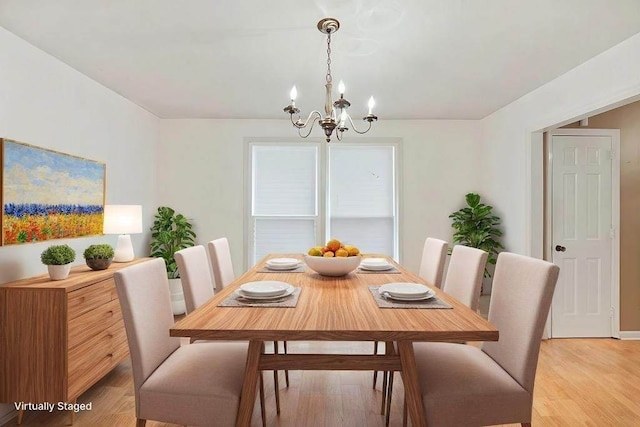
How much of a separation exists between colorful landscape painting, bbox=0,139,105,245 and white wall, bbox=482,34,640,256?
13.2 feet

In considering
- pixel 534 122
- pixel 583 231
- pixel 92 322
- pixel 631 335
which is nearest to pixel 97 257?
pixel 92 322

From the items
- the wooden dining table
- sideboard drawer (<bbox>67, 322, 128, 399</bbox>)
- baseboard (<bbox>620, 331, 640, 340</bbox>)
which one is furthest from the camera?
baseboard (<bbox>620, 331, 640, 340</bbox>)

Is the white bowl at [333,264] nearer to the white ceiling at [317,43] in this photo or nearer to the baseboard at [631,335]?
the white ceiling at [317,43]

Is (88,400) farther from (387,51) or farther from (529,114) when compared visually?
(529,114)

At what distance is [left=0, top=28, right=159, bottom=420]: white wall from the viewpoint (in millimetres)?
2215

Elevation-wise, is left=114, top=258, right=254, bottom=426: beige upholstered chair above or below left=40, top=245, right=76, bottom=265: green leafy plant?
below

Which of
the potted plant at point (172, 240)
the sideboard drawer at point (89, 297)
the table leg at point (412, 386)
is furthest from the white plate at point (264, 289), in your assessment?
the potted plant at point (172, 240)

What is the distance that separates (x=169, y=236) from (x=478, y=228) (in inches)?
140

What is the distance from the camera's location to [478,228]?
3963mm

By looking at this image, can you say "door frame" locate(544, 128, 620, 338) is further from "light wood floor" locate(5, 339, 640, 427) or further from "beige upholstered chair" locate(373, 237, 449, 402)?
"beige upholstered chair" locate(373, 237, 449, 402)

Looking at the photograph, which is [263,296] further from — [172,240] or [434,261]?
[172,240]

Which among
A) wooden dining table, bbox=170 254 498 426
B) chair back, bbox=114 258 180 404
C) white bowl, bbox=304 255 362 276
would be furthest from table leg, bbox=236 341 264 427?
Answer: white bowl, bbox=304 255 362 276

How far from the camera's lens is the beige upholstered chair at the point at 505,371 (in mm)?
1394

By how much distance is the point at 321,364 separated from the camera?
1474 mm
